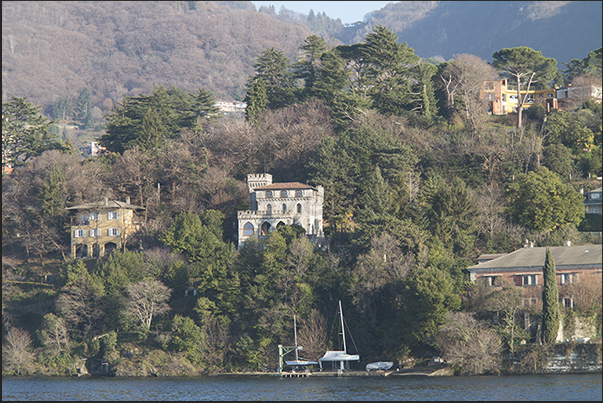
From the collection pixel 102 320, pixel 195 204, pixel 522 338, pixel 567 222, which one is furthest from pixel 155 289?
pixel 567 222

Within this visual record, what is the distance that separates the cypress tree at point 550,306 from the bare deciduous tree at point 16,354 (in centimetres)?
4035

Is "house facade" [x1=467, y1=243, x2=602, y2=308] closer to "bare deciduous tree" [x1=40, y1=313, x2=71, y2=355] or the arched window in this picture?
the arched window

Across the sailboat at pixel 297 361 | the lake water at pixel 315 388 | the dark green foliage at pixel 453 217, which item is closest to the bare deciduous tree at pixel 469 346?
the lake water at pixel 315 388

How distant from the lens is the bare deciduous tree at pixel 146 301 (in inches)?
2719

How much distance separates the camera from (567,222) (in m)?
72.5

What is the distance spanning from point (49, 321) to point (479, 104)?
175ft

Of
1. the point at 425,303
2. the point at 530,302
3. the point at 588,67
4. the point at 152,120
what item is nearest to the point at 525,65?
the point at 588,67

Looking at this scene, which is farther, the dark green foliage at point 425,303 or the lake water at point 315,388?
the dark green foliage at point 425,303

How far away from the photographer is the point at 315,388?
189 ft

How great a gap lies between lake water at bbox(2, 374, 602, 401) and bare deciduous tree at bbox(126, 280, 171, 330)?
20.4ft

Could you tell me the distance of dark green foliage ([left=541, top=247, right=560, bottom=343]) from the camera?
195 feet

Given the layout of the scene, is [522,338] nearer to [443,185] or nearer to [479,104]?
[443,185]

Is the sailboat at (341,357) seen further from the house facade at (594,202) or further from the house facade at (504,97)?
the house facade at (504,97)

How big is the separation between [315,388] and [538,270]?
19408 millimetres
